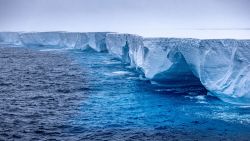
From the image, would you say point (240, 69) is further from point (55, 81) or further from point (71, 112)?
point (55, 81)

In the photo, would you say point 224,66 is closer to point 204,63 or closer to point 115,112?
point 204,63

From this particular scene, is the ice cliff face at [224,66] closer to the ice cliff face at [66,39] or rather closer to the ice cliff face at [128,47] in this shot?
the ice cliff face at [128,47]

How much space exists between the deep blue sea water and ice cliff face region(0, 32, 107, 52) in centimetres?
1814

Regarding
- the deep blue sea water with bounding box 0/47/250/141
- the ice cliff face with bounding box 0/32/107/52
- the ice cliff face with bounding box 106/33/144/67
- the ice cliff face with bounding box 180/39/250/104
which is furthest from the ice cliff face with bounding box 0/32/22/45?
the ice cliff face with bounding box 180/39/250/104

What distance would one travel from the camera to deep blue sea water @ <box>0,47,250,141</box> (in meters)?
10.0

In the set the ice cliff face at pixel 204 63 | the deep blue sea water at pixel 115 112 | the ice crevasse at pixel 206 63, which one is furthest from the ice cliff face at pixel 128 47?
the ice crevasse at pixel 206 63

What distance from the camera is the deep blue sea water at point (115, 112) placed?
394 inches

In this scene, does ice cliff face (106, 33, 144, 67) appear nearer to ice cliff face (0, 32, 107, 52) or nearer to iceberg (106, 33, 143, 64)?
iceberg (106, 33, 143, 64)

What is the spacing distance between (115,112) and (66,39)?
34.6 m

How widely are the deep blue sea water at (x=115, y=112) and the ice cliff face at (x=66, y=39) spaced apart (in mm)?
18135

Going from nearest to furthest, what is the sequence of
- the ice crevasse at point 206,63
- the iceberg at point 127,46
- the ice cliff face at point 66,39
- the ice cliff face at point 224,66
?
the ice cliff face at point 224,66, the ice crevasse at point 206,63, the iceberg at point 127,46, the ice cliff face at point 66,39

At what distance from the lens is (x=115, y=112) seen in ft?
40.7

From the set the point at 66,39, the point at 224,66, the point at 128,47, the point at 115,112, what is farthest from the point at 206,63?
the point at 66,39

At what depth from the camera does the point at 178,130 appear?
10305 millimetres
